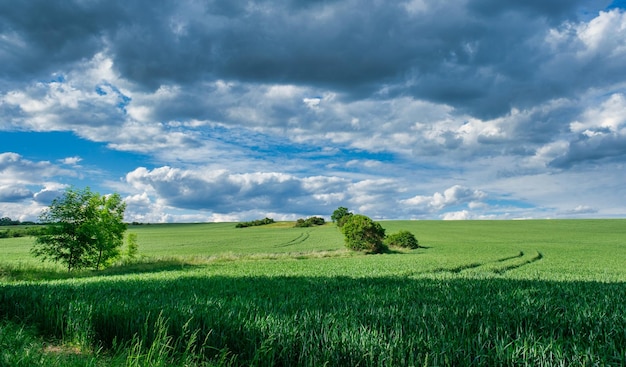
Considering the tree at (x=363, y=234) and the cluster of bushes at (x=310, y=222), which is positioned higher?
the cluster of bushes at (x=310, y=222)

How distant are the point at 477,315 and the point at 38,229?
37.8m

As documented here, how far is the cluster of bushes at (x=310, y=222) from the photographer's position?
119094 millimetres

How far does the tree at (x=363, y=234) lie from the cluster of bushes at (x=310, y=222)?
6324 centimetres

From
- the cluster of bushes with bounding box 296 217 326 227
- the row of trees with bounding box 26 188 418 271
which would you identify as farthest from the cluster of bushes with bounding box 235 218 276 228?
the row of trees with bounding box 26 188 418 271

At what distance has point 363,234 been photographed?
5562 centimetres

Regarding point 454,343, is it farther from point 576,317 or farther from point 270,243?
point 270,243

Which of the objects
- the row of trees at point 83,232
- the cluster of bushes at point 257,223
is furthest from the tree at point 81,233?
the cluster of bushes at point 257,223

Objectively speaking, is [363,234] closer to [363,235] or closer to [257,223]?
[363,235]

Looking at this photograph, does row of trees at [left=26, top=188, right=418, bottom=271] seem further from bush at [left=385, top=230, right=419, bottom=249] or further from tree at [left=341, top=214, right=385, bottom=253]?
bush at [left=385, top=230, right=419, bottom=249]

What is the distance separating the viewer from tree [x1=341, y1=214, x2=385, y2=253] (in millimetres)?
55188

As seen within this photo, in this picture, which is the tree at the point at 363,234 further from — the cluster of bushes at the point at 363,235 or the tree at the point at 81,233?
the tree at the point at 81,233

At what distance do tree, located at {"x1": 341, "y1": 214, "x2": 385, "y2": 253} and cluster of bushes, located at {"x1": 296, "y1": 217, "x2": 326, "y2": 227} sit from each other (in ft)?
207

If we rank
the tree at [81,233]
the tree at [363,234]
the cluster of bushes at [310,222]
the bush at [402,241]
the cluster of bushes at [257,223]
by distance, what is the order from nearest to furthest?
the tree at [81,233], the tree at [363,234], the bush at [402,241], the cluster of bushes at [310,222], the cluster of bushes at [257,223]

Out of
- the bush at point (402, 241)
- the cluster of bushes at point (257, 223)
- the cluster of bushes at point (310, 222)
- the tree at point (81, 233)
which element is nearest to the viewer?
the tree at point (81, 233)
